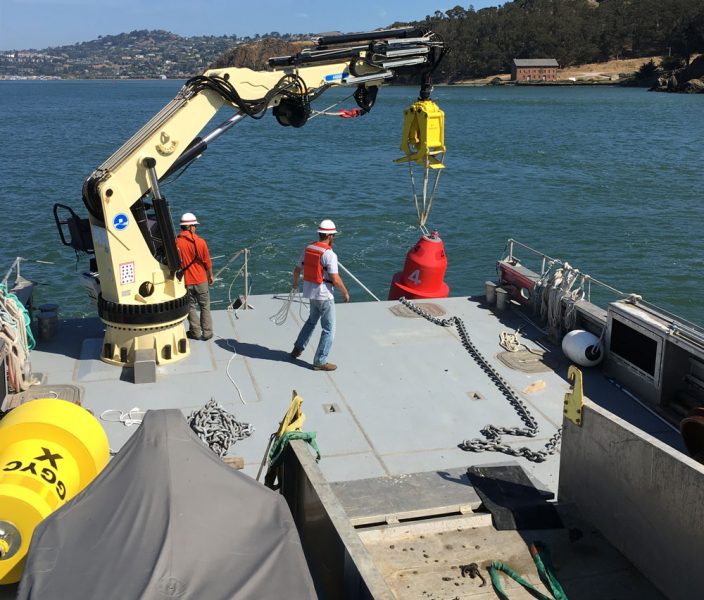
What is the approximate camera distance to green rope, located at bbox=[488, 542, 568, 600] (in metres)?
4.38

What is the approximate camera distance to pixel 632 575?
15.5 ft

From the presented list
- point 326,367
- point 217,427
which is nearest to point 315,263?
point 326,367

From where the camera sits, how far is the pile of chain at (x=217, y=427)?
280 inches

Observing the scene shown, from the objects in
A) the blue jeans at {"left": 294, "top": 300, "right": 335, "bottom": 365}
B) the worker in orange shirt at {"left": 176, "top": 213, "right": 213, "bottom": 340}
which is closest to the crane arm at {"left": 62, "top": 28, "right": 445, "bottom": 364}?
the worker in orange shirt at {"left": 176, "top": 213, "right": 213, "bottom": 340}

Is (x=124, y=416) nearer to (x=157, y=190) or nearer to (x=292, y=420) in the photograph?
(x=157, y=190)

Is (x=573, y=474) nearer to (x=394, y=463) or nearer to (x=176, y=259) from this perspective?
(x=394, y=463)

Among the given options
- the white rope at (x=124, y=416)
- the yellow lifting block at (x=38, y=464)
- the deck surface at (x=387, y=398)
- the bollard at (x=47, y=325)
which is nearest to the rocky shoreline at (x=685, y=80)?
the deck surface at (x=387, y=398)

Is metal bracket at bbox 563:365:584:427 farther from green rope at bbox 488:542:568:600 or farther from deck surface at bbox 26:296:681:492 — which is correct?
deck surface at bbox 26:296:681:492

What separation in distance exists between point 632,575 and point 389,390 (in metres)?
3.97

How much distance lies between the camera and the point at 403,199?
30094 mm

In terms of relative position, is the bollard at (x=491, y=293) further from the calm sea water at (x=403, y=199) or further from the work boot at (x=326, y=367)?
the calm sea water at (x=403, y=199)

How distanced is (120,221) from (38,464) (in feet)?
12.0

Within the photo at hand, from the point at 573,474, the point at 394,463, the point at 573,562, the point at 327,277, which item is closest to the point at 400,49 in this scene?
the point at 327,277

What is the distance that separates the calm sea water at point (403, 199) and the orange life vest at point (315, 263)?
6020 millimetres
